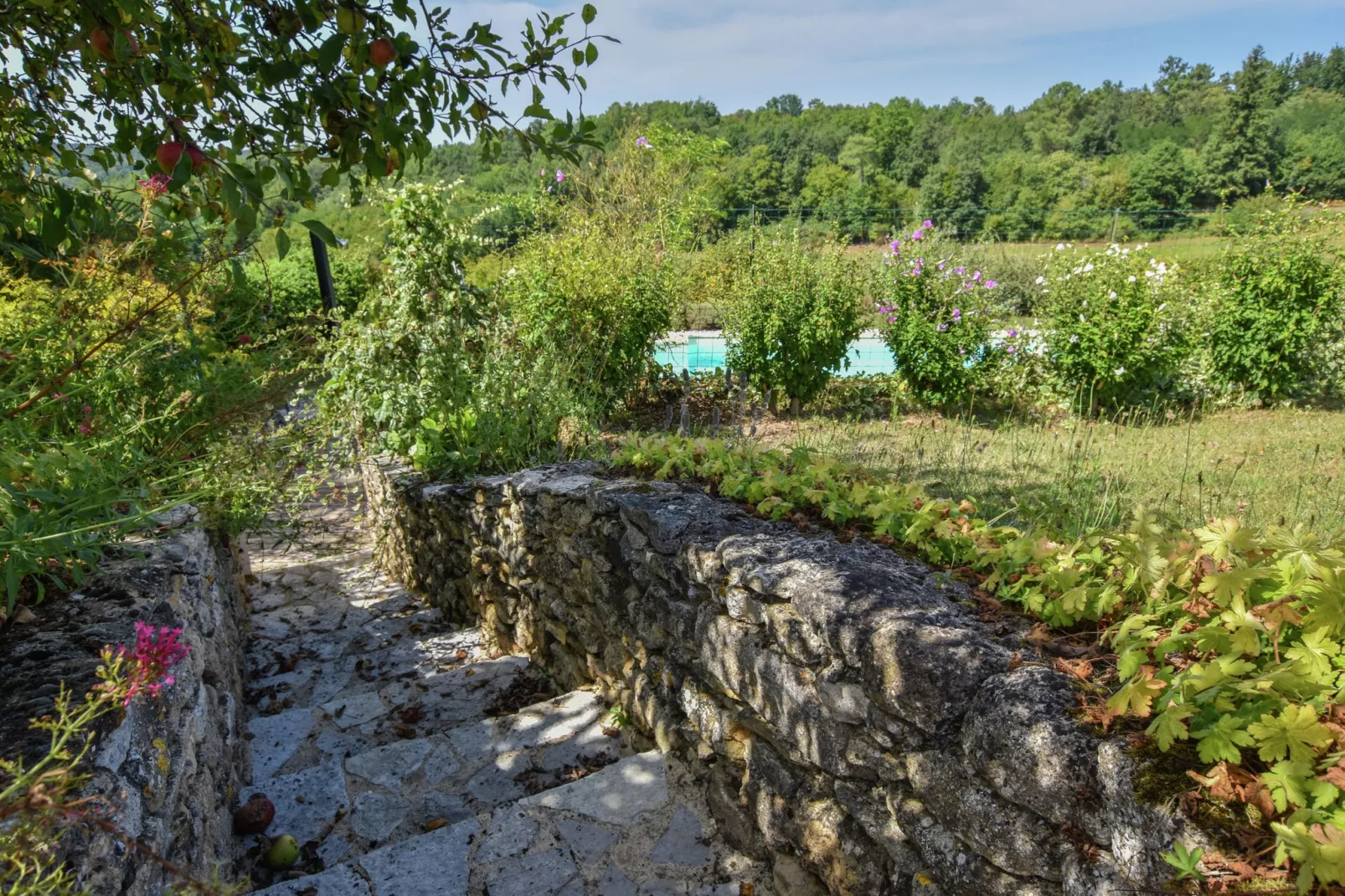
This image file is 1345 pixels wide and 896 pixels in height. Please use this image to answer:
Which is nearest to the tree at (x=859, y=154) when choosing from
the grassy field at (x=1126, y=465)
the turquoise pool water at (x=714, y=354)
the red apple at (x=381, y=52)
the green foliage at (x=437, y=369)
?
the turquoise pool water at (x=714, y=354)

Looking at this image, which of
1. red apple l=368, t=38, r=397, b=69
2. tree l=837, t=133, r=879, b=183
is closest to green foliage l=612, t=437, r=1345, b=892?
red apple l=368, t=38, r=397, b=69

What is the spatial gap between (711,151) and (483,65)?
27.9 metres

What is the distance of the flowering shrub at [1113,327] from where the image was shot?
7215 mm

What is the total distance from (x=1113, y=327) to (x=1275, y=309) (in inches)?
69.8

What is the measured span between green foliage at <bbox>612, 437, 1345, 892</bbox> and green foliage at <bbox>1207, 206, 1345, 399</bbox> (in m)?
7.30

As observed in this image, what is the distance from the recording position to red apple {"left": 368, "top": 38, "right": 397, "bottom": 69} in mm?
2127

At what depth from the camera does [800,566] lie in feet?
6.61

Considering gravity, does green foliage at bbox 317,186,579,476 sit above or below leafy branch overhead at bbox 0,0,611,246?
below

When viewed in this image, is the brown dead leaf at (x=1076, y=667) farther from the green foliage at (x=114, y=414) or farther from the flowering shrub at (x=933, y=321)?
the flowering shrub at (x=933, y=321)

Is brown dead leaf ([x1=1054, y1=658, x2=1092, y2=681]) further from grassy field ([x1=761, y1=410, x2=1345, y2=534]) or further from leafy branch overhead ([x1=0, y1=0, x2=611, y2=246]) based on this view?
leafy branch overhead ([x1=0, y1=0, x2=611, y2=246])

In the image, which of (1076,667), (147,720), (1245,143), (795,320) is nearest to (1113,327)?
(795,320)

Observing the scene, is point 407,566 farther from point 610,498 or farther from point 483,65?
point 483,65

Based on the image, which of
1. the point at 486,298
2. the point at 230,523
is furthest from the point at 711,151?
the point at 230,523

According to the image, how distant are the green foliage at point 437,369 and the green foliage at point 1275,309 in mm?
6850
